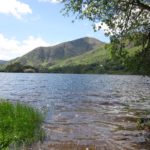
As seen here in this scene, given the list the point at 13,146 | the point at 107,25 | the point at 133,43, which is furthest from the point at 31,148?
the point at 133,43

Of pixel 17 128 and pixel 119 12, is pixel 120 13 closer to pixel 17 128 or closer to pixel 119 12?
pixel 119 12

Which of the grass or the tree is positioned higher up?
the tree

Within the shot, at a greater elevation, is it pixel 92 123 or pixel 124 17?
pixel 124 17

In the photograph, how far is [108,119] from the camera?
31406 millimetres

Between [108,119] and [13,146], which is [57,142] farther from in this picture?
[108,119]

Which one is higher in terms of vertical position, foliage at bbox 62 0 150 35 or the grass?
foliage at bbox 62 0 150 35

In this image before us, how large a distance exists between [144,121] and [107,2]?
38.0 feet

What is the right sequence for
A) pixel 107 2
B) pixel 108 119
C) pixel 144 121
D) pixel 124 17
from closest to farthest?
pixel 107 2
pixel 124 17
pixel 144 121
pixel 108 119

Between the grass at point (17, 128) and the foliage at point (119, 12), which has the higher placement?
the foliage at point (119, 12)

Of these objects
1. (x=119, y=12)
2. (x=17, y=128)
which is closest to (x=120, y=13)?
(x=119, y=12)

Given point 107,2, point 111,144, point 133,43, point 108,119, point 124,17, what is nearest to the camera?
point 111,144

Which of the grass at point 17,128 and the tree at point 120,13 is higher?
the tree at point 120,13

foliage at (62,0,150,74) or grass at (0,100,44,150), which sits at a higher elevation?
foliage at (62,0,150,74)

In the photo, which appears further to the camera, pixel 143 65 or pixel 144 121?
pixel 144 121
